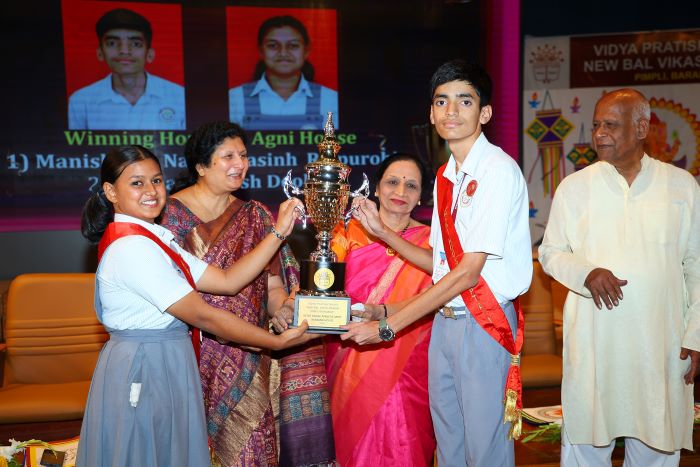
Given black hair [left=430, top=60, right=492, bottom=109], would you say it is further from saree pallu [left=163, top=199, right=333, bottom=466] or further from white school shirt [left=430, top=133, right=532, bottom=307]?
saree pallu [left=163, top=199, right=333, bottom=466]

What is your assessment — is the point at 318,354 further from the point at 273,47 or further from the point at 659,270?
the point at 273,47

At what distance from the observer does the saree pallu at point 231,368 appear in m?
2.65

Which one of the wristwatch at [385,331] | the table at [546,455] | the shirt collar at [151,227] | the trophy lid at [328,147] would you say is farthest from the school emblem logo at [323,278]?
the table at [546,455]

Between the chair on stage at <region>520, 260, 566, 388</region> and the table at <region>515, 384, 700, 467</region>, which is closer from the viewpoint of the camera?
the table at <region>515, 384, 700, 467</region>

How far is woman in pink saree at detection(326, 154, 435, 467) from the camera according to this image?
110 inches

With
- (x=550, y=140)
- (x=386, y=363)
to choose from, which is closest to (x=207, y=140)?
(x=386, y=363)

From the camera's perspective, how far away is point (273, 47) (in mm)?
4871

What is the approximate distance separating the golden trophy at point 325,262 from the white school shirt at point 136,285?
473mm

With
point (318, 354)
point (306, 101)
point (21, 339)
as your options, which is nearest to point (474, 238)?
point (318, 354)

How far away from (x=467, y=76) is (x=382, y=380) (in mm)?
1212

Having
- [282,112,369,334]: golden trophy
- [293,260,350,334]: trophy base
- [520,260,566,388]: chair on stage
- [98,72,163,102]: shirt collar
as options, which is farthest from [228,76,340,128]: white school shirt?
[293,260,350,334]: trophy base

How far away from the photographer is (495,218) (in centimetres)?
216

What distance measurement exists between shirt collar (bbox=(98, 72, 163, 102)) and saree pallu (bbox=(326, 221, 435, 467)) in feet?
7.76

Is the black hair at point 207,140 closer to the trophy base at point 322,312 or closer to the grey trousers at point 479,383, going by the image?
the trophy base at point 322,312
